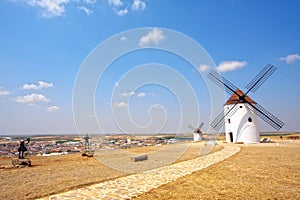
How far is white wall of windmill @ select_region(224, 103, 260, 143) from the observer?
3048 cm

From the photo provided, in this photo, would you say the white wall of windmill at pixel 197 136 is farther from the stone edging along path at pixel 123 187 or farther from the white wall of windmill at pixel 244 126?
the stone edging along path at pixel 123 187

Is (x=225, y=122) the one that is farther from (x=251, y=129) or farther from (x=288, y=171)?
(x=288, y=171)

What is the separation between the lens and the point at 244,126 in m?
30.7

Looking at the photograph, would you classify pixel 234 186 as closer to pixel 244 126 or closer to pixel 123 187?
pixel 123 187

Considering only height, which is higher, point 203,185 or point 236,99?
point 236,99

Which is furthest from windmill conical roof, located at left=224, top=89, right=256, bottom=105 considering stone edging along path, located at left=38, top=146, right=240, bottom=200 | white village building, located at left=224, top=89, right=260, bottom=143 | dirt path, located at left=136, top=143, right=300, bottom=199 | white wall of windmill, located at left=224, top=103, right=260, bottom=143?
stone edging along path, located at left=38, top=146, right=240, bottom=200

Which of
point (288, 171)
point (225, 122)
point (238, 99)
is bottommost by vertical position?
point (288, 171)

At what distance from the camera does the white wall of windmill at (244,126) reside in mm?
30484

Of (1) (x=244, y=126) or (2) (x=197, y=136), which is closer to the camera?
(1) (x=244, y=126)

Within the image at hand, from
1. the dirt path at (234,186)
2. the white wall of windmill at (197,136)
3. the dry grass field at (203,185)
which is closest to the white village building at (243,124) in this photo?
the white wall of windmill at (197,136)

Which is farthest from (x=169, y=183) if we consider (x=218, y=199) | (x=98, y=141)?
(x=98, y=141)

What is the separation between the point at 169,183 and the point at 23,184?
5256mm

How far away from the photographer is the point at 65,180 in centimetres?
855

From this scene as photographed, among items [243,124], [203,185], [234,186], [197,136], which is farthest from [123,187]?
[197,136]
